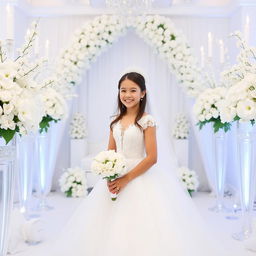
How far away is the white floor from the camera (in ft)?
13.5

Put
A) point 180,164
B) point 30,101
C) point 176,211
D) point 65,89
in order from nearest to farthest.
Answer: point 30,101, point 176,211, point 65,89, point 180,164

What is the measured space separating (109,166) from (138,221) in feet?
1.85

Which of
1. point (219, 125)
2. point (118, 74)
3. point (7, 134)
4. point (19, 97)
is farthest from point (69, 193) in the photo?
point (19, 97)

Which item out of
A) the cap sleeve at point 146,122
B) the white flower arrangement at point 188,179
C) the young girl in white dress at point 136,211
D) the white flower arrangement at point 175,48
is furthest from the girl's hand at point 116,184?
the white flower arrangement at point 175,48

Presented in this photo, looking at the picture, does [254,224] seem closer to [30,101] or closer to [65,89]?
[30,101]

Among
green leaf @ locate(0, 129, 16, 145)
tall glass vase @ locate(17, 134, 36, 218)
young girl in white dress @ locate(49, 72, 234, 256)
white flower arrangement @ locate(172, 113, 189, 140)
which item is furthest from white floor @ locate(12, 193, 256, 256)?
green leaf @ locate(0, 129, 16, 145)

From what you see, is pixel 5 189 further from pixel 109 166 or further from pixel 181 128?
pixel 181 128

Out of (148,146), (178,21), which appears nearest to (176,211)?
(148,146)

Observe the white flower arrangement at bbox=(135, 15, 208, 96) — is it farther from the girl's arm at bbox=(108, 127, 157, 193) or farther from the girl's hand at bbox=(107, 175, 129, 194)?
the girl's hand at bbox=(107, 175, 129, 194)

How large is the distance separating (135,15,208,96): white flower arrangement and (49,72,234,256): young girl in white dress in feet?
9.78

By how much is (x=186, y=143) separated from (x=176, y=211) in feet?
11.8

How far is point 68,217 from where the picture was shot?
5.41m

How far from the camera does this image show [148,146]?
3504mm

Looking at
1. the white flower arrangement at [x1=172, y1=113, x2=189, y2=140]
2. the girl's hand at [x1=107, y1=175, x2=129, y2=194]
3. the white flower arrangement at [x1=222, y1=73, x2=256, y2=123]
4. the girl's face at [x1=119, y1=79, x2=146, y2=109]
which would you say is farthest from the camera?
the white flower arrangement at [x1=172, y1=113, x2=189, y2=140]
